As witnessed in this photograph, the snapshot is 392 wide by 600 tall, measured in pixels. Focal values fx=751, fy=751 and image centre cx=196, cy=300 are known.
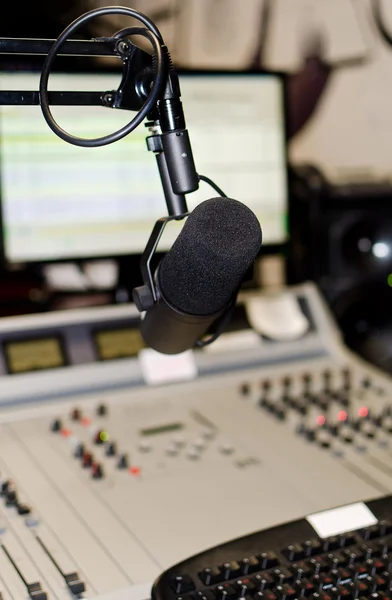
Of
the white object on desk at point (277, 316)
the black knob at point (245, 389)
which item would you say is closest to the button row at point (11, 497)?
the black knob at point (245, 389)

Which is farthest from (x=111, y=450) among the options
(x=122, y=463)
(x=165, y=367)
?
(x=165, y=367)

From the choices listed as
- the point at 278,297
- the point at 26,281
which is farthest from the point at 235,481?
the point at 26,281

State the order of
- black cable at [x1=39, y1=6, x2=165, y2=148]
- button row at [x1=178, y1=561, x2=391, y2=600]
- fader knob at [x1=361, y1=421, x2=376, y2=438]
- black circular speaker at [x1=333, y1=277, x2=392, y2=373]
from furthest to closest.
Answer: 1. black circular speaker at [x1=333, y1=277, x2=392, y2=373]
2. fader knob at [x1=361, y1=421, x2=376, y2=438]
3. button row at [x1=178, y1=561, x2=391, y2=600]
4. black cable at [x1=39, y1=6, x2=165, y2=148]

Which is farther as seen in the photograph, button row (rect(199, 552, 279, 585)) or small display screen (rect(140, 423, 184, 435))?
small display screen (rect(140, 423, 184, 435))

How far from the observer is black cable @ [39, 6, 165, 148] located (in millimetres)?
563

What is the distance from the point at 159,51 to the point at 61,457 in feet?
1.79

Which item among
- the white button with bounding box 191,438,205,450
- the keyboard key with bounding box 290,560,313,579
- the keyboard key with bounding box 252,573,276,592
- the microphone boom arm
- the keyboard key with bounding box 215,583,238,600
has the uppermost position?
the microphone boom arm

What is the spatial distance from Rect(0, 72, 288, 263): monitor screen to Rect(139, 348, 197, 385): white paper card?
20 centimetres

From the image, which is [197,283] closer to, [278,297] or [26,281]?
[278,297]

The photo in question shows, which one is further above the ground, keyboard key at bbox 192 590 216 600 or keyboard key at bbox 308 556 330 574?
keyboard key at bbox 192 590 216 600

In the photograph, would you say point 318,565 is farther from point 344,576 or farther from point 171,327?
point 171,327

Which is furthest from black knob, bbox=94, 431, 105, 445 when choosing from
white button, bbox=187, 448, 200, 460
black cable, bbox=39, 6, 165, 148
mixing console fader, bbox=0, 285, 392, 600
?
black cable, bbox=39, 6, 165, 148

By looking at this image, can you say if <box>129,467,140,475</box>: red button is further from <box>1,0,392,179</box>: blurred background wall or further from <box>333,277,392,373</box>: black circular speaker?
<box>1,0,392,179</box>: blurred background wall

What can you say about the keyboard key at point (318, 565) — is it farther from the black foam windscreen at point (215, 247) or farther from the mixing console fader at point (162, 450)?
the black foam windscreen at point (215, 247)
